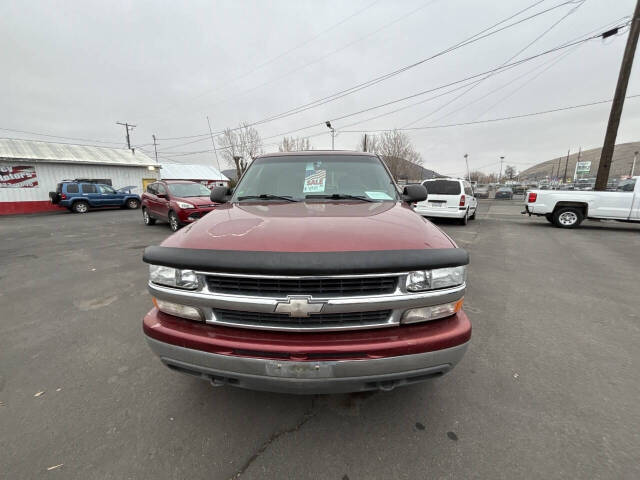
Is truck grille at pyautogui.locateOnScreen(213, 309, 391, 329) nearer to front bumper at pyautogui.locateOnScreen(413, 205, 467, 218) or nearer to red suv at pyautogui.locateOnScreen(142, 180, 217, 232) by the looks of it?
red suv at pyautogui.locateOnScreen(142, 180, 217, 232)

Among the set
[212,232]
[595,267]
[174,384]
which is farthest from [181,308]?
[595,267]

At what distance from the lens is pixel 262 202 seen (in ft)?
8.61

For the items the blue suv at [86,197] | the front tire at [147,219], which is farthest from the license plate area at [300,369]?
the blue suv at [86,197]

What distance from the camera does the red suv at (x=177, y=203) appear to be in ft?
27.7

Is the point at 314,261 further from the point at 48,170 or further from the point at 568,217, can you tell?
the point at 48,170

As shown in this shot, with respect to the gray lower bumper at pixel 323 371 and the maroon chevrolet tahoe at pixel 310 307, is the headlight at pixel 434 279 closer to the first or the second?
the maroon chevrolet tahoe at pixel 310 307

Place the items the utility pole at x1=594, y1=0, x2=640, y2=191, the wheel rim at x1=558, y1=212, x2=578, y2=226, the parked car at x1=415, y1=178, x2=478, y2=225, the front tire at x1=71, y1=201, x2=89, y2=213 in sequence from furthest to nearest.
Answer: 1. the front tire at x1=71, y1=201, x2=89, y2=213
2. the utility pole at x1=594, y1=0, x2=640, y2=191
3. the parked car at x1=415, y1=178, x2=478, y2=225
4. the wheel rim at x1=558, y1=212, x2=578, y2=226

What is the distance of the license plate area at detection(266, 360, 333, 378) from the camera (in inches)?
57.4

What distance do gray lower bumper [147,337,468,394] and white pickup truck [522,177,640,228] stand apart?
1139 cm

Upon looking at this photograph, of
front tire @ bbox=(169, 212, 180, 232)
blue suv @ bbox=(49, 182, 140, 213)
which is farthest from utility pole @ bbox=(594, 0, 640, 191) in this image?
blue suv @ bbox=(49, 182, 140, 213)

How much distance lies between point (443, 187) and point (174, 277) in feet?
34.8

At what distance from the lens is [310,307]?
1469 mm

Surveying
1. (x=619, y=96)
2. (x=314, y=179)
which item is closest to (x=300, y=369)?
(x=314, y=179)

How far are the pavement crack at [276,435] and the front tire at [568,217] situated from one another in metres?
12.0
